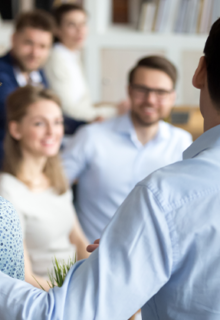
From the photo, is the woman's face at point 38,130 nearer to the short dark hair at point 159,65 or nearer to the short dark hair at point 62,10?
the short dark hair at point 159,65

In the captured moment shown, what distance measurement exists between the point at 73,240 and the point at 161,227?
3.74ft

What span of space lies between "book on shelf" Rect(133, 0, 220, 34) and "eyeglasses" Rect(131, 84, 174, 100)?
2161 millimetres

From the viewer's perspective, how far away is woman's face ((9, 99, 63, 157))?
158 centimetres

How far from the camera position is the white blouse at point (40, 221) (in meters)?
1.43

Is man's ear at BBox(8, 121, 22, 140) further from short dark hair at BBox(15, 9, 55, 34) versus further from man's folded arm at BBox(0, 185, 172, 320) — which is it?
man's folded arm at BBox(0, 185, 172, 320)

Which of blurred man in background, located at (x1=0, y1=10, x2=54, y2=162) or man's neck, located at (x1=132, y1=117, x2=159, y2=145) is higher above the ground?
blurred man in background, located at (x1=0, y1=10, x2=54, y2=162)

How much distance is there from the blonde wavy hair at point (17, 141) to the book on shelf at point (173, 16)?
2.65m

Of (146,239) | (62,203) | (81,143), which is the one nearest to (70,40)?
(81,143)

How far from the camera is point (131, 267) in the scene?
0.55m

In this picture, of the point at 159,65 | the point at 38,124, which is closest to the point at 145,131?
the point at 159,65

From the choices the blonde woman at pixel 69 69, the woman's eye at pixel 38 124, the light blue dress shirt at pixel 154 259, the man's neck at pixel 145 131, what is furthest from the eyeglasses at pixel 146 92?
the light blue dress shirt at pixel 154 259

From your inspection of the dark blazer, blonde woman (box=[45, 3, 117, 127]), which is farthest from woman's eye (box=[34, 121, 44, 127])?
blonde woman (box=[45, 3, 117, 127])

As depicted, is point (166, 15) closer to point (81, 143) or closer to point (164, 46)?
point (164, 46)

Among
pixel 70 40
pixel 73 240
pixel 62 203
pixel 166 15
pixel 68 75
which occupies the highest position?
pixel 166 15
